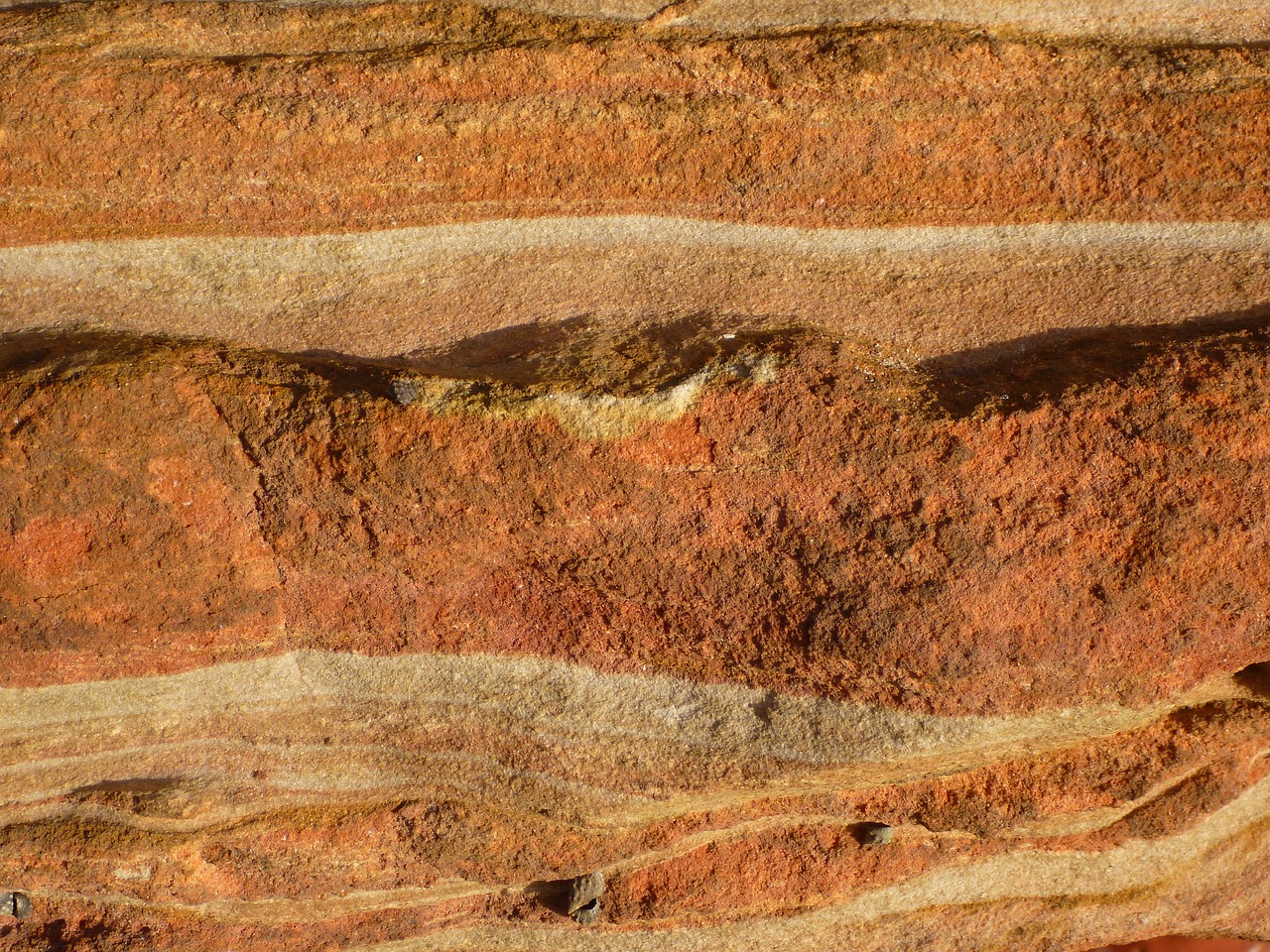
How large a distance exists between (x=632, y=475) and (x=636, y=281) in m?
1.16

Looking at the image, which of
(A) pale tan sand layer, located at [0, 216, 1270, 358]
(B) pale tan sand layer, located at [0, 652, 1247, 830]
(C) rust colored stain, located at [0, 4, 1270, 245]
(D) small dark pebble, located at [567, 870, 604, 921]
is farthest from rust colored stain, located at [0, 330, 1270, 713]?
(D) small dark pebble, located at [567, 870, 604, 921]

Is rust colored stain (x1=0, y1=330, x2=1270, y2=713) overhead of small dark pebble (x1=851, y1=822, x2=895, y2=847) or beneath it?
overhead

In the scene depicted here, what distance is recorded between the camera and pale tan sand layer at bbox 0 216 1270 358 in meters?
4.30

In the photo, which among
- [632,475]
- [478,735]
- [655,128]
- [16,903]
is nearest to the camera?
[632,475]

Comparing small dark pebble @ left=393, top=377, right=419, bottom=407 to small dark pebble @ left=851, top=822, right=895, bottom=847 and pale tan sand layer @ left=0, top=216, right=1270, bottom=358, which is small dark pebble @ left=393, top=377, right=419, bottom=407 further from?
small dark pebble @ left=851, top=822, right=895, bottom=847

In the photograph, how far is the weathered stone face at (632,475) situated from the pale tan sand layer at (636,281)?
23 mm

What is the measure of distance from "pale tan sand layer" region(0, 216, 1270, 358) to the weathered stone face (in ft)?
0.08

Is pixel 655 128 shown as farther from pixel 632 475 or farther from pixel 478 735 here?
pixel 478 735

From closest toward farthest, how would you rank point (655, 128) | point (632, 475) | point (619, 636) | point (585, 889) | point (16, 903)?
point (632, 475)
point (619, 636)
point (655, 128)
point (585, 889)
point (16, 903)

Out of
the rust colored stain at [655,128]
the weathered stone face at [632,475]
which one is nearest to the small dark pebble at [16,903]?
the weathered stone face at [632,475]

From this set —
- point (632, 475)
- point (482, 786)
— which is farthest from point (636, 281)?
point (482, 786)

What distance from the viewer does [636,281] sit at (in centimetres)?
442

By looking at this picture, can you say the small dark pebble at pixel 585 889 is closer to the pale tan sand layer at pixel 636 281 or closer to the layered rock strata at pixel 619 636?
the layered rock strata at pixel 619 636

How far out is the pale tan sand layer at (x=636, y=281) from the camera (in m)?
4.30
